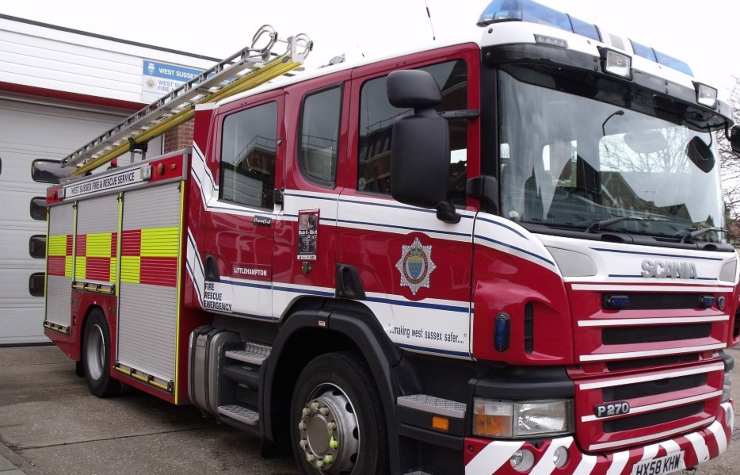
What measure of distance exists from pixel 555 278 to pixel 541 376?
1.49ft

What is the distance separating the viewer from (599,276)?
3314 millimetres

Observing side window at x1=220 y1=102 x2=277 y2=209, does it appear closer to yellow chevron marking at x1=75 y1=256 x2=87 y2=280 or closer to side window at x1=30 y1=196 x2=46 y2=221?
yellow chevron marking at x1=75 y1=256 x2=87 y2=280

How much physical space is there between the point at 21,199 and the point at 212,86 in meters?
6.04

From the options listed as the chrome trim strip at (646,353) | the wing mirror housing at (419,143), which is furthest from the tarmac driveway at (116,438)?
the wing mirror housing at (419,143)

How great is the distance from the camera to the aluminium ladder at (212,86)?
17.3 ft

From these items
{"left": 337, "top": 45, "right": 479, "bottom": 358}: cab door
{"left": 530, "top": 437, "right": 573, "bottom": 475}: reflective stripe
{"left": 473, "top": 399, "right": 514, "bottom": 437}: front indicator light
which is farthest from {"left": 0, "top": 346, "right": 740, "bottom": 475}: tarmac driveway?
{"left": 530, "top": 437, "right": 573, "bottom": 475}: reflective stripe

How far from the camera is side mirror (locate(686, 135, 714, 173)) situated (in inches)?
166

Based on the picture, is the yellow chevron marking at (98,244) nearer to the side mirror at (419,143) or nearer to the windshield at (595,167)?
the side mirror at (419,143)

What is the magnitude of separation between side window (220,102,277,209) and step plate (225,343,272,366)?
3.22 feet

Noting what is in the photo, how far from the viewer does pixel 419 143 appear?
128 inches

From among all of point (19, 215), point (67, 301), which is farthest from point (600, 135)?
point (19, 215)

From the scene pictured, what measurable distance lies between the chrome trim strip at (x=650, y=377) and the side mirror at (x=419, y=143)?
1129 millimetres

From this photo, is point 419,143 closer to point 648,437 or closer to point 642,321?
point 642,321

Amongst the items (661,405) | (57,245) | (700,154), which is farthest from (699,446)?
(57,245)
